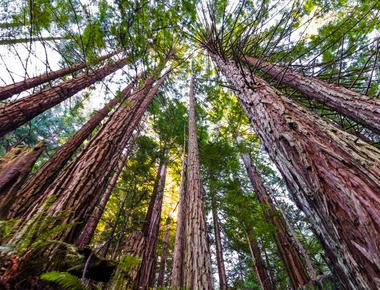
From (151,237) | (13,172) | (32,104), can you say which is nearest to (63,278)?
(13,172)

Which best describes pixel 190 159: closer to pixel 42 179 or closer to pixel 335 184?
pixel 42 179

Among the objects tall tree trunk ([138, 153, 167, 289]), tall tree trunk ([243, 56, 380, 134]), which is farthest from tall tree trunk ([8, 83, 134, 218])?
tall tree trunk ([243, 56, 380, 134])

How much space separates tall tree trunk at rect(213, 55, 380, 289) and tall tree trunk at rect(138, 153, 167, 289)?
3.40 metres

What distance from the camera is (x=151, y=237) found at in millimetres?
6137

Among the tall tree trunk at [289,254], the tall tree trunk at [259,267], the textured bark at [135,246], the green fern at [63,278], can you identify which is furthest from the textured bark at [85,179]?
the tall tree trunk at [259,267]

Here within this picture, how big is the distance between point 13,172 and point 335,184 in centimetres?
244

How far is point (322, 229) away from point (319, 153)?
0.48m

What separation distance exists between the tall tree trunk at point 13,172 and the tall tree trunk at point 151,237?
275cm

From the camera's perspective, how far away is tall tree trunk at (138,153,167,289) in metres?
4.96

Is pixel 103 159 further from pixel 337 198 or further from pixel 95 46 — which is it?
pixel 337 198

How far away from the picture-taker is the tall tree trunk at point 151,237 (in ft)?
16.3

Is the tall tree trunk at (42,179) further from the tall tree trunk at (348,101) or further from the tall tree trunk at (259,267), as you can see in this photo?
the tall tree trunk at (259,267)

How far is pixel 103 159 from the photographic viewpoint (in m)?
3.17

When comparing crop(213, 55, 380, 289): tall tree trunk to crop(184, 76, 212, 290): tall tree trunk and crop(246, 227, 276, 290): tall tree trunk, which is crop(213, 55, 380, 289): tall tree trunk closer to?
crop(184, 76, 212, 290): tall tree trunk
